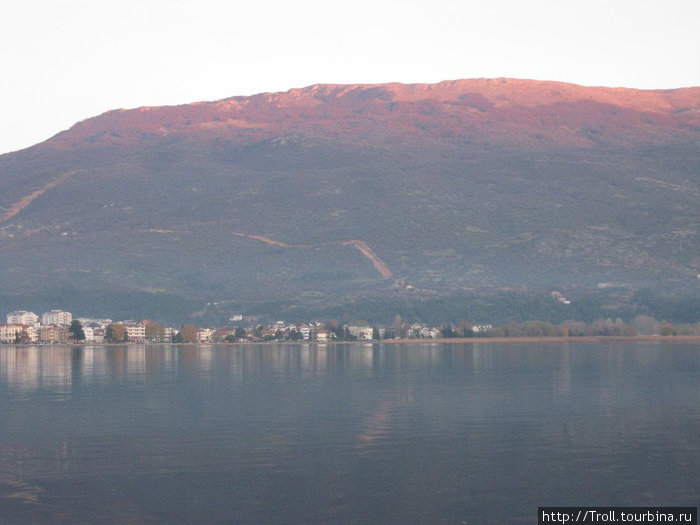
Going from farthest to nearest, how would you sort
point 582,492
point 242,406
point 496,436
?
point 242,406
point 496,436
point 582,492

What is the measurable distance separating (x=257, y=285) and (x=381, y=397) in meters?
139

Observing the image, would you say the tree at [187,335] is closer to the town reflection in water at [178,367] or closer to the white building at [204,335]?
the white building at [204,335]

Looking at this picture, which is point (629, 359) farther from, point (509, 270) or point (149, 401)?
point (509, 270)

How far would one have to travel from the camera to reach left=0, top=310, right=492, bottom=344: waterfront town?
13900cm

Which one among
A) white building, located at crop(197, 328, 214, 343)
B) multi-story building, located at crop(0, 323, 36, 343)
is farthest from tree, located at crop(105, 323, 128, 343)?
white building, located at crop(197, 328, 214, 343)

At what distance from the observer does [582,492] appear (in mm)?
24984

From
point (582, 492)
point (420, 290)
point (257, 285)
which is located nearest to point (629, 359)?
point (582, 492)

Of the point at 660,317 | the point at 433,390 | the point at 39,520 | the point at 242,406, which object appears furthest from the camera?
the point at 660,317

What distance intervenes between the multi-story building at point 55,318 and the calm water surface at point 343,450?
108730 mm

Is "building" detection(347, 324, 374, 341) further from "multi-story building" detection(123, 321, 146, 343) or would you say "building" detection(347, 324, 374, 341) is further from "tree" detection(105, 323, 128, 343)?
"tree" detection(105, 323, 128, 343)

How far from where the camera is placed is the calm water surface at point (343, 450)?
78.9 feet

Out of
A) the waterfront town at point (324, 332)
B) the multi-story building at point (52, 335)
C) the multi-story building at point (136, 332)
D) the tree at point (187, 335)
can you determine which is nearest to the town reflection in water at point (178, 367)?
the tree at point (187, 335)

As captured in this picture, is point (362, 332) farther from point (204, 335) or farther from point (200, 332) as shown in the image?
point (200, 332)

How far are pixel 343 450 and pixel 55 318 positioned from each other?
452 ft
